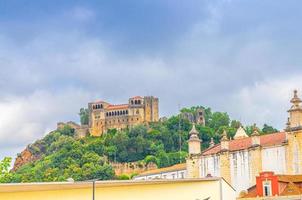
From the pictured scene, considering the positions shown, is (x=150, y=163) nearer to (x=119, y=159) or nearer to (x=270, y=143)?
(x=119, y=159)

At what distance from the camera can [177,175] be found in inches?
2613

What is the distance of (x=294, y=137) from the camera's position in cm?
4888

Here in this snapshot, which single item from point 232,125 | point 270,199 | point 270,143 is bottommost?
point 270,199

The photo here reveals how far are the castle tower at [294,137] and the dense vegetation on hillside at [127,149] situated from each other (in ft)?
158

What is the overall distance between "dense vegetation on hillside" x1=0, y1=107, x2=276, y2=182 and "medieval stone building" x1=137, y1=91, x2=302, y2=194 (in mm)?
38190

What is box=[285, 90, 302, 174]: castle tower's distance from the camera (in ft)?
159

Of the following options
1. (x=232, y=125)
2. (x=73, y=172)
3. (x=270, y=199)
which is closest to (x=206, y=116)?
(x=232, y=125)

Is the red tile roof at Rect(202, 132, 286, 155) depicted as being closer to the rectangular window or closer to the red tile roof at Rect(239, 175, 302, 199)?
the red tile roof at Rect(239, 175, 302, 199)

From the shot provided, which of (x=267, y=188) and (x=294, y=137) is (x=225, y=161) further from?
(x=267, y=188)

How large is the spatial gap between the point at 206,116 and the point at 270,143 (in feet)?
291

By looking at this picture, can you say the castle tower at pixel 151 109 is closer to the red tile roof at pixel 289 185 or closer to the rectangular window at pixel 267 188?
the red tile roof at pixel 289 185

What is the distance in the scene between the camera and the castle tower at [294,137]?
4831 cm

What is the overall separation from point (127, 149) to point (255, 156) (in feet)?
227

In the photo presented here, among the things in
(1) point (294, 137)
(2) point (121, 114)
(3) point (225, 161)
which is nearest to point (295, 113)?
(1) point (294, 137)
